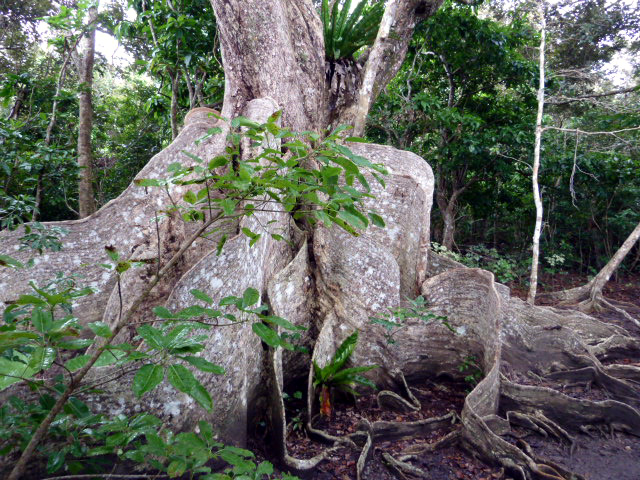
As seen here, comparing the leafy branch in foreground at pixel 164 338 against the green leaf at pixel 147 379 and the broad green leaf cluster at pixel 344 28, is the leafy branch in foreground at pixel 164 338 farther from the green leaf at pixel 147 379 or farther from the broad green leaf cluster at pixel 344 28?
the broad green leaf cluster at pixel 344 28

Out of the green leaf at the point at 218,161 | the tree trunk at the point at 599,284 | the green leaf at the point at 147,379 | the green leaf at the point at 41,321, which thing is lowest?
the tree trunk at the point at 599,284

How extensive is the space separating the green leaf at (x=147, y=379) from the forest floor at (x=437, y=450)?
5.29ft

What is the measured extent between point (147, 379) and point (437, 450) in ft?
7.15

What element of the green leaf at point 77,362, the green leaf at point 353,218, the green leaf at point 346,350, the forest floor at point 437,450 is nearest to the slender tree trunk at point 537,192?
the forest floor at point 437,450

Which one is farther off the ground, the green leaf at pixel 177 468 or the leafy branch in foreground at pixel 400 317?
the green leaf at pixel 177 468

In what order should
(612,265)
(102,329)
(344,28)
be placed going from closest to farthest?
(102,329) → (344,28) → (612,265)

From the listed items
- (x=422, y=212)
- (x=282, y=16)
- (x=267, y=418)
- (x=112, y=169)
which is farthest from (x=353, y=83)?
(x=112, y=169)

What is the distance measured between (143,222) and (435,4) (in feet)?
12.6

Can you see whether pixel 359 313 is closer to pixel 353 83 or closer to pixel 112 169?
pixel 353 83

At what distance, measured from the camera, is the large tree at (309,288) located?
2186mm

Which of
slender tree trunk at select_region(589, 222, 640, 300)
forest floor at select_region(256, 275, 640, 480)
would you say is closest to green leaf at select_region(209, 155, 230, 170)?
forest floor at select_region(256, 275, 640, 480)

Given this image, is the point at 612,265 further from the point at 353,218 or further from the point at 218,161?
the point at 218,161

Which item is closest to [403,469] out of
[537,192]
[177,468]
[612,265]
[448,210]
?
[177,468]

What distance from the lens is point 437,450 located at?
7.90 ft
